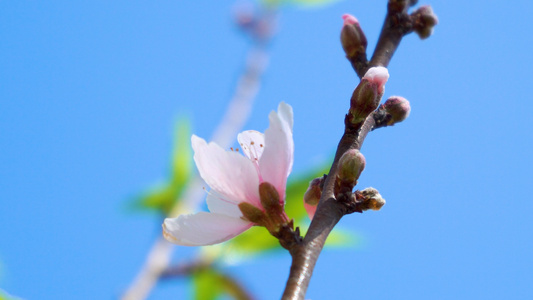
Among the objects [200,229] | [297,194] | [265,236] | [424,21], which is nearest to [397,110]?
[424,21]

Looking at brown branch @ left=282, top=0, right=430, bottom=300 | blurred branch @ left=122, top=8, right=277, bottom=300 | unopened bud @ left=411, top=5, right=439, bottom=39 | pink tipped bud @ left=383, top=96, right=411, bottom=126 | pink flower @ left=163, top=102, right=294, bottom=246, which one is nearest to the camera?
brown branch @ left=282, top=0, right=430, bottom=300

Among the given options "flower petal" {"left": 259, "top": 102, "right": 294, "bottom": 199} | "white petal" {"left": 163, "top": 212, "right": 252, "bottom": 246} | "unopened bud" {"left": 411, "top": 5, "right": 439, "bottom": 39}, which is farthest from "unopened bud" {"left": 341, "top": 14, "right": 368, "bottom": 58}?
"white petal" {"left": 163, "top": 212, "right": 252, "bottom": 246}

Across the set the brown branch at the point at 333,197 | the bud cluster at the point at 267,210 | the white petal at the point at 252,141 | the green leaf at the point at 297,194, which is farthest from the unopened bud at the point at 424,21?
the green leaf at the point at 297,194

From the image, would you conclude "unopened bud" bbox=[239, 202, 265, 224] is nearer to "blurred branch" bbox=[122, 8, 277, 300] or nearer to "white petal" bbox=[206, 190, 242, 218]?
"white petal" bbox=[206, 190, 242, 218]

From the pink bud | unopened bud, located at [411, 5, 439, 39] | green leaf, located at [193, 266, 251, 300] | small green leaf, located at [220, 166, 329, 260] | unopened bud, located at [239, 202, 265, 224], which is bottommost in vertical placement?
unopened bud, located at [239, 202, 265, 224]

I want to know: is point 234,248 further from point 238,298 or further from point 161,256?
point 161,256

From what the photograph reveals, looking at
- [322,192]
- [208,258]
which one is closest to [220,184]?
[322,192]

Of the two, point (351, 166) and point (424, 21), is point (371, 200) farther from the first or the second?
point (424, 21)
